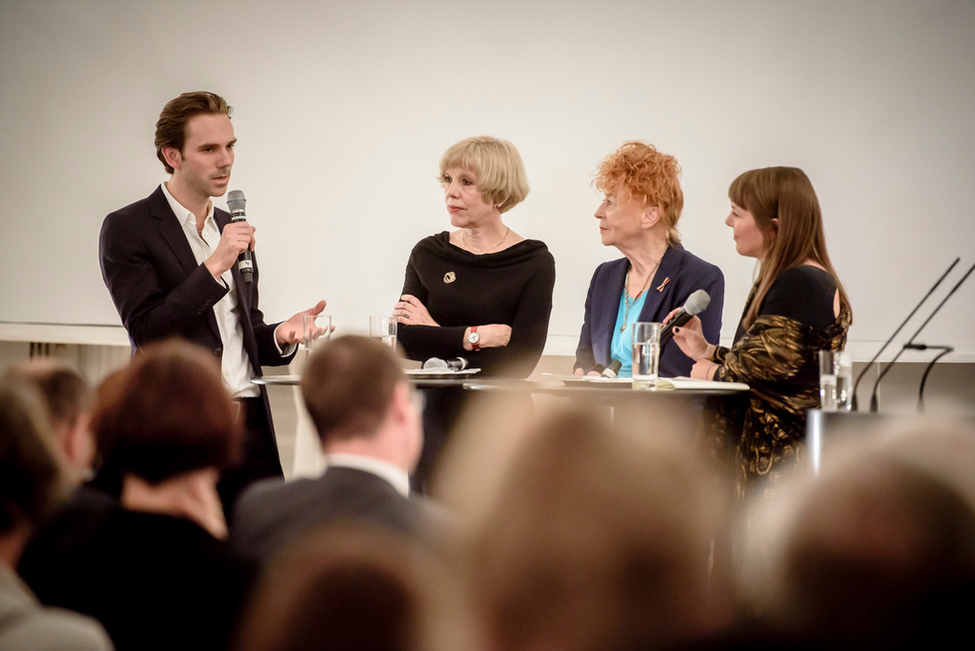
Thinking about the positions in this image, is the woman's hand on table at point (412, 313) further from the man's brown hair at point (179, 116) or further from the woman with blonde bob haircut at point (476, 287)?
the man's brown hair at point (179, 116)

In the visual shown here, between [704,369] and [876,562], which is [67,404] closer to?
[876,562]

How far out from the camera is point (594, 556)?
2.98 feet

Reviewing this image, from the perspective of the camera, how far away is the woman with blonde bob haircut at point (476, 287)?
293cm

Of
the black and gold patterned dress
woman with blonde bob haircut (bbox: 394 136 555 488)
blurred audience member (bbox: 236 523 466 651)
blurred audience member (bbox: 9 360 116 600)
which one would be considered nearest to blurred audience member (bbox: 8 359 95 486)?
blurred audience member (bbox: 9 360 116 600)

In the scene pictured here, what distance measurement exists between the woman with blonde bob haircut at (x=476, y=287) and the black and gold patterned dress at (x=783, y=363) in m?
0.76

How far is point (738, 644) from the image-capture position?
0.85m

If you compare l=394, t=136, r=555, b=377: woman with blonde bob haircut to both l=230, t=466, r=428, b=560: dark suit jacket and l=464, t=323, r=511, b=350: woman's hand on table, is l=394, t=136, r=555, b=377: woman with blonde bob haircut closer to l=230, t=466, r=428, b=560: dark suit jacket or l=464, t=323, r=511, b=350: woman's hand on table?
l=464, t=323, r=511, b=350: woman's hand on table

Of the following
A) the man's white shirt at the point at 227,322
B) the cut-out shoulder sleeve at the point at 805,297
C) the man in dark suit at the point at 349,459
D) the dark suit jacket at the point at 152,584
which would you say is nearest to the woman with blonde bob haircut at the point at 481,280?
the man's white shirt at the point at 227,322

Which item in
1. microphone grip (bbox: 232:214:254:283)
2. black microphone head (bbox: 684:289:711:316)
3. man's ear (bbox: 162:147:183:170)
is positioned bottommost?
black microphone head (bbox: 684:289:711:316)

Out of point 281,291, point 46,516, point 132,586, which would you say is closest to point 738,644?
point 132,586

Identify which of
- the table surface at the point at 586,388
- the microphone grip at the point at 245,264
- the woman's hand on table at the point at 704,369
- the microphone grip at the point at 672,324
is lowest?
the table surface at the point at 586,388

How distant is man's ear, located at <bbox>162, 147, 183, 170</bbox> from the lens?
290 cm

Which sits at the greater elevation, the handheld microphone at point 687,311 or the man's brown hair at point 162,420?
the handheld microphone at point 687,311

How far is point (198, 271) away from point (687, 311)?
1.54m
